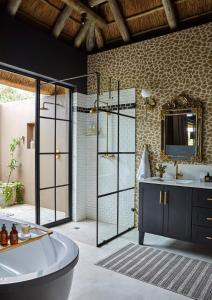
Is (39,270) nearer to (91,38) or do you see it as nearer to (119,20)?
(119,20)

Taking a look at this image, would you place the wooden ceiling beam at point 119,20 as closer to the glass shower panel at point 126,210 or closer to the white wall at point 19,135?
the glass shower panel at point 126,210

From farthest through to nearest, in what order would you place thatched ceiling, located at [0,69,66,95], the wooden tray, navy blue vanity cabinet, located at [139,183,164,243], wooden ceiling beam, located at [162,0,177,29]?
thatched ceiling, located at [0,69,66,95]
wooden ceiling beam, located at [162,0,177,29]
navy blue vanity cabinet, located at [139,183,164,243]
the wooden tray

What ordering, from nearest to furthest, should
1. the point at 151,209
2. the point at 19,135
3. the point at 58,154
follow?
the point at 151,209
the point at 58,154
the point at 19,135

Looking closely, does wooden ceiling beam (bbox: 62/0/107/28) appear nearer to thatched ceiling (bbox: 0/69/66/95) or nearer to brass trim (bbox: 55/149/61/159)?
thatched ceiling (bbox: 0/69/66/95)

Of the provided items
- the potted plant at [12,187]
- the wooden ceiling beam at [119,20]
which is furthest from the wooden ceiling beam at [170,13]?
the potted plant at [12,187]

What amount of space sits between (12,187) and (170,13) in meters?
4.98

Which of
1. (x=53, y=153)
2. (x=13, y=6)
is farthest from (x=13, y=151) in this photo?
(x=13, y=6)

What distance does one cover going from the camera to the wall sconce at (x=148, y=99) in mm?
3998

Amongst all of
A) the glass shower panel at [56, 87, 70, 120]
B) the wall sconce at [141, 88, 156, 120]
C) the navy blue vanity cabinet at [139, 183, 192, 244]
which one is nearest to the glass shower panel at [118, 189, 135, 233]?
the navy blue vanity cabinet at [139, 183, 192, 244]

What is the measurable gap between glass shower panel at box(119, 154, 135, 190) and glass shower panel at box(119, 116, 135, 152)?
131mm

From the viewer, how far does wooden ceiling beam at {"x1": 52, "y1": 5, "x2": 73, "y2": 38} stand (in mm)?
3912

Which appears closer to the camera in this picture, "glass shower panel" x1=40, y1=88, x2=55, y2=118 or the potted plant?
"glass shower panel" x1=40, y1=88, x2=55, y2=118

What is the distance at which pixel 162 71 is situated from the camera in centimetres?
405

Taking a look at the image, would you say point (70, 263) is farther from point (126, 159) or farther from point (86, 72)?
point (86, 72)
